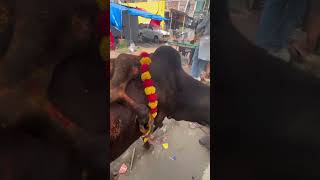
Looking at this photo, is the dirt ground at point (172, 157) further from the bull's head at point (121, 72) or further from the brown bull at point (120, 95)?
the bull's head at point (121, 72)

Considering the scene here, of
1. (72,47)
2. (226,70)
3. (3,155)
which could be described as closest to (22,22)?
(72,47)

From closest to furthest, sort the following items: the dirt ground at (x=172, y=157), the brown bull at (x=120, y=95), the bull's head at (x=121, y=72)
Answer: the brown bull at (x=120, y=95) → the bull's head at (x=121, y=72) → the dirt ground at (x=172, y=157)

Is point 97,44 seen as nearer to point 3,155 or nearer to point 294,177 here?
point 3,155

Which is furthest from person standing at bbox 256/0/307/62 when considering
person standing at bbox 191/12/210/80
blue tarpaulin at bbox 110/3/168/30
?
blue tarpaulin at bbox 110/3/168/30

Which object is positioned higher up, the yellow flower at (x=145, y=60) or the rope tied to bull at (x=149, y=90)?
the yellow flower at (x=145, y=60)

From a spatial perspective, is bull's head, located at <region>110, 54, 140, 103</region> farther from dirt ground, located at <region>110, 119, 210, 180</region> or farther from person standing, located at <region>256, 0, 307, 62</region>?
person standing, located at <region>256, 0, 307, 62</region>

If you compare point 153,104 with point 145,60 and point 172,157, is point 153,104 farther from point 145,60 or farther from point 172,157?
point 172,157

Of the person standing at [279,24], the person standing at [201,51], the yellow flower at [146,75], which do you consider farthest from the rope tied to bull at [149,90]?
the person standing at [279,24]
